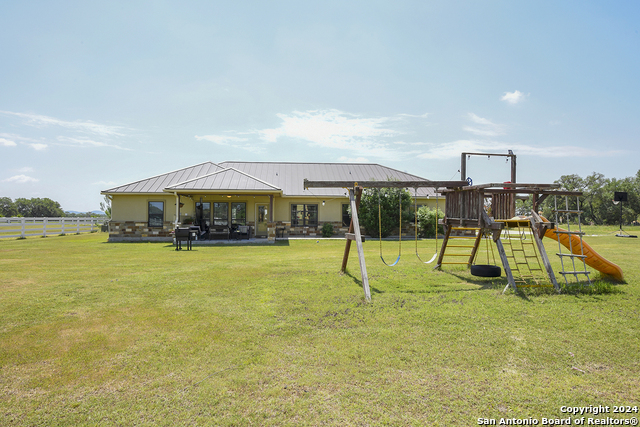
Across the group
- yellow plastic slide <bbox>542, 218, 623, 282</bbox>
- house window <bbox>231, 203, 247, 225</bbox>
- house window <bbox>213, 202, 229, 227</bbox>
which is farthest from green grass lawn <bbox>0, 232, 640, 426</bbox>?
house window <bbox>231, 203, 247, 225</bbox>

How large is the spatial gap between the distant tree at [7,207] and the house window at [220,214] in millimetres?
79741

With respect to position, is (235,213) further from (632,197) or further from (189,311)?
(632,197)

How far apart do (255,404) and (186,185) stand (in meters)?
15.6

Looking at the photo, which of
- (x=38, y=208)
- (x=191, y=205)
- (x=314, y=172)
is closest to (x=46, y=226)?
(x=191, y=205)

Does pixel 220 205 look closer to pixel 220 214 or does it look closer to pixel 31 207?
pixel 220 214

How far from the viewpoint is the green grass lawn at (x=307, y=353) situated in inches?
108

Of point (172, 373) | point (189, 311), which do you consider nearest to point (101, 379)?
point (172, 373)

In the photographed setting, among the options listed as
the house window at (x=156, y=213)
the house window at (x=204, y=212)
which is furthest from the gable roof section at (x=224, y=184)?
the house window at (x=156, y=213)

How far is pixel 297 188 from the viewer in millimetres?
22609

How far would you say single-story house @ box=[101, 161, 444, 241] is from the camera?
17594mm

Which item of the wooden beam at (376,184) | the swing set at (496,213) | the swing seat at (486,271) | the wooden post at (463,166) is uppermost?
the wooden post at (463,166)

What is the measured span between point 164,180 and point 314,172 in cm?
1037

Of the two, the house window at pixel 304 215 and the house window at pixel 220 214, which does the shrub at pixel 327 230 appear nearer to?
the house window at pixel 304 215

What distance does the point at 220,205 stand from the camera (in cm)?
2031
